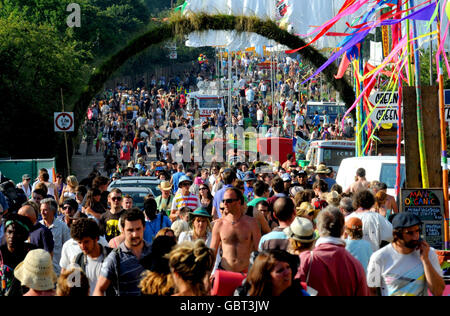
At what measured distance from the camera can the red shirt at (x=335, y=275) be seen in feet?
19.7

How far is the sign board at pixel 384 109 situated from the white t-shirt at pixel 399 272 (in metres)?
8.45

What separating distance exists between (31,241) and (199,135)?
26627 millimetres

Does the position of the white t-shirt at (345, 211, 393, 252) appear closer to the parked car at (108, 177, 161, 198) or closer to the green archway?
the parked car at (108, 177, 161, 198)

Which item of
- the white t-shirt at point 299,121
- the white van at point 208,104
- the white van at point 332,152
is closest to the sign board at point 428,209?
the white van at point 332,152

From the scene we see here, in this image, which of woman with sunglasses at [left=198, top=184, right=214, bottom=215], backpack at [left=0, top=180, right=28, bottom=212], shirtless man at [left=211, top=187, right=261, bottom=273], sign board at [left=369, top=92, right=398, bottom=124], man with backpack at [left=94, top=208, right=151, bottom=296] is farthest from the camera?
sign board at [left=369, top=92, right=398, bottom=124]

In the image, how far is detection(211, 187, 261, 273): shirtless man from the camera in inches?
328

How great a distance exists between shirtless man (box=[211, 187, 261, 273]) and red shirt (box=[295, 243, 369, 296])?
2249mm

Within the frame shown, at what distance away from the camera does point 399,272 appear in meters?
6.45

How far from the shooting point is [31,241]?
27.4 feet

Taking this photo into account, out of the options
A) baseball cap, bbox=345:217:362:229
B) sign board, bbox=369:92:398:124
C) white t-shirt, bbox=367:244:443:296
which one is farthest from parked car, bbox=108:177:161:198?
white t-shirt, bbox=367:244:443:296

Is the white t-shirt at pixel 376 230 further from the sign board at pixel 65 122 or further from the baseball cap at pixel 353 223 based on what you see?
the sign board at pixel 65 122

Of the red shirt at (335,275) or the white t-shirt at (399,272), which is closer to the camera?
the red shirt at (335,275)

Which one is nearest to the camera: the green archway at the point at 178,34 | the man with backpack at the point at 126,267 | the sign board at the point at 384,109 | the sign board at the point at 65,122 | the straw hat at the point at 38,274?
the straw hat at the point at 38,274
